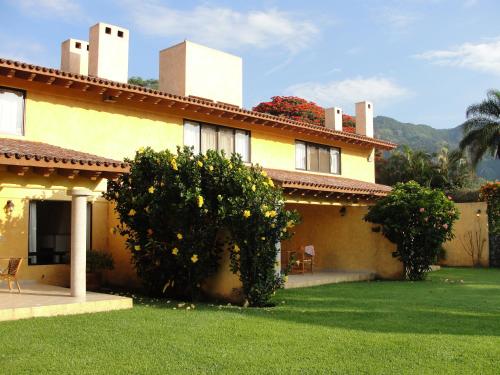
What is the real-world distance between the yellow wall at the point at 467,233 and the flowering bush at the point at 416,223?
781 cm

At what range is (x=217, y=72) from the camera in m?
21.0

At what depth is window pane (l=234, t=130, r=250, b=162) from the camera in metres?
19.0

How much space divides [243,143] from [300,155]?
10.6 ft

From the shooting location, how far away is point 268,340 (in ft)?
26.2

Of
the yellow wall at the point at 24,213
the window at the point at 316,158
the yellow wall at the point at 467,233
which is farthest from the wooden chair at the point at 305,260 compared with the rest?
the yellow wall at the point at 467,233

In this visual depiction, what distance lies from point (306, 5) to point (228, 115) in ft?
17.9

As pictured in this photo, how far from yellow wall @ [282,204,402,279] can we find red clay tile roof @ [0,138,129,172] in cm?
894

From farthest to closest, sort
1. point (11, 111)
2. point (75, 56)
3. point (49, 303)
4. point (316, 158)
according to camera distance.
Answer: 1. point (316, 158)
2. point (75, 56)
3. point (11, 111)
4. point (49, 303)

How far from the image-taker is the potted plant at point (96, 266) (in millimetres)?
13844

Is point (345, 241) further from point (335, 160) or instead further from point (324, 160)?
point (335, 160)

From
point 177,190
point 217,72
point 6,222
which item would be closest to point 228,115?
point 217,72

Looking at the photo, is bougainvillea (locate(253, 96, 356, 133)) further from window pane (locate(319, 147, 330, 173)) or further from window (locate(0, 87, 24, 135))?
window (locate(0, 87, 24, 135))

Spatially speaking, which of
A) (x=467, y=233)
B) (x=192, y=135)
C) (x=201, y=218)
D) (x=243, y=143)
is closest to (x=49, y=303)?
(x=201, y=218)

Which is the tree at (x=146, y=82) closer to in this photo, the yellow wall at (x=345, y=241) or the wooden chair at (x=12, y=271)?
the yellow wall at (x=345, y=241)
